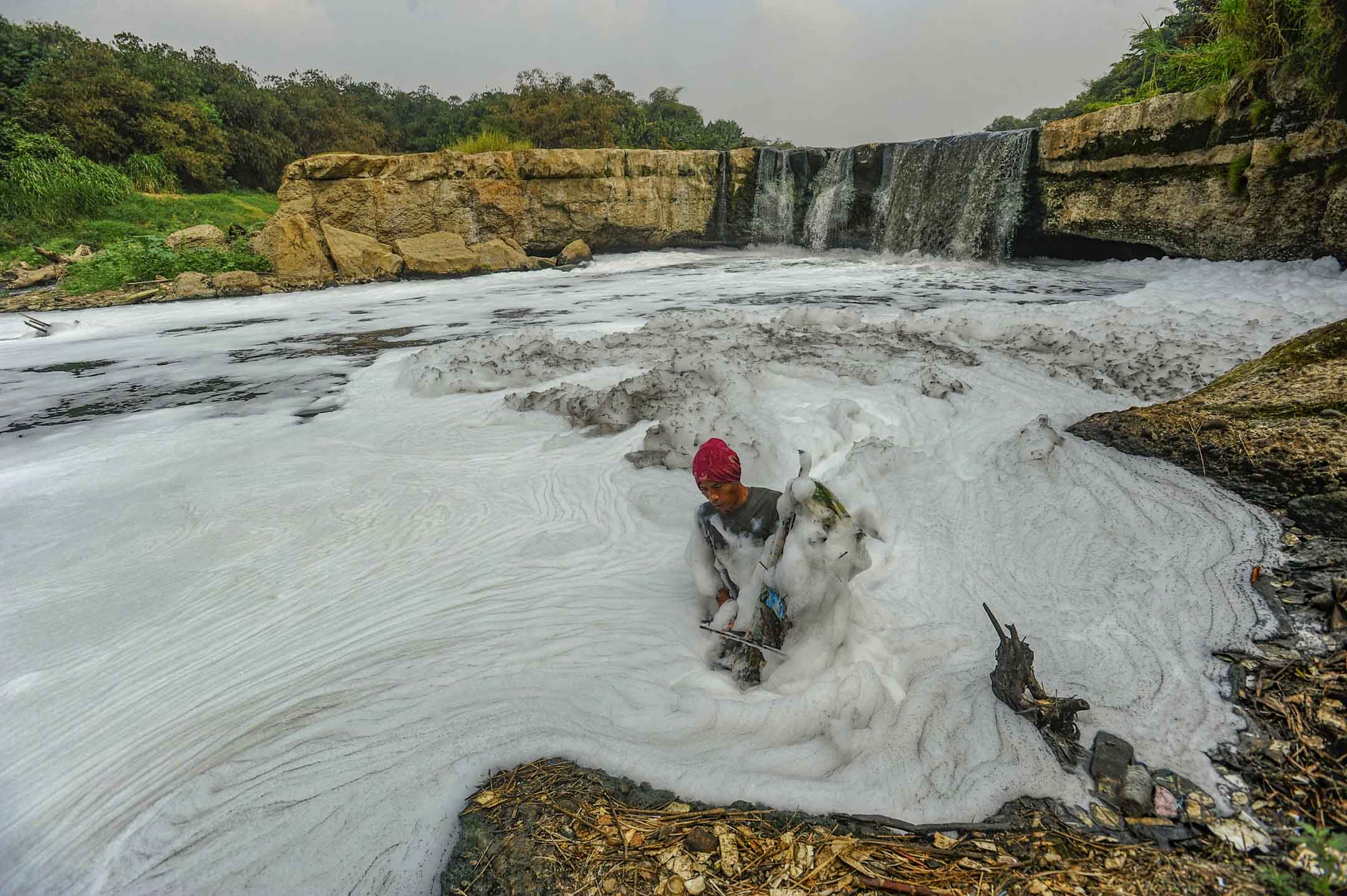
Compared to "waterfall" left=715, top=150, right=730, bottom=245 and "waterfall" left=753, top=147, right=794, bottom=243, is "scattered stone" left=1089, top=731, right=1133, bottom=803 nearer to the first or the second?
"waterfall" left=753, top=147, right=794, bottom=243

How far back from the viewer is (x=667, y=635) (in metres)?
2.32

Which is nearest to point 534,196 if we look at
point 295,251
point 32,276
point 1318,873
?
point 295,251

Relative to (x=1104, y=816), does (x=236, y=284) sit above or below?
above

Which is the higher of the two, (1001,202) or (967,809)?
(1001,202)

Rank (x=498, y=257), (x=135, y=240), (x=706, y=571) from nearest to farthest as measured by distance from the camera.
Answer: (x=706, y=571) < (x=135, y=240) < (x=498, y=257)

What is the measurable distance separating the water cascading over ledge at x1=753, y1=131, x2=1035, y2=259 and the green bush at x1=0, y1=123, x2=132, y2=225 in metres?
17.0

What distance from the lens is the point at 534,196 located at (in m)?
15.7

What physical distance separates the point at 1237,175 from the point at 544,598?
10.8 metres

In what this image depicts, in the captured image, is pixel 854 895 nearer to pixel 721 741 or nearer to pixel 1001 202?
pixel 721 741

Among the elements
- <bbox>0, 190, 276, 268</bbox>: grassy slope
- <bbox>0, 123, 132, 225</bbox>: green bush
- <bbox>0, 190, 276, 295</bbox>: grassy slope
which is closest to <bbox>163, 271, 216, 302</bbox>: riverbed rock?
<bbox>0, 190, 276, 295</bbox>: grassy slope

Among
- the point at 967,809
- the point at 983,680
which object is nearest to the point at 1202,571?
the point at 983,680

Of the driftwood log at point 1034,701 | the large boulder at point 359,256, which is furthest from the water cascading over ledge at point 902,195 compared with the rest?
the driftwood log at point 1034,701

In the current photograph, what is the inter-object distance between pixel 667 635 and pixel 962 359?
4.00 metres

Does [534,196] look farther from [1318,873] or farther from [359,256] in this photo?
[1318,873]
